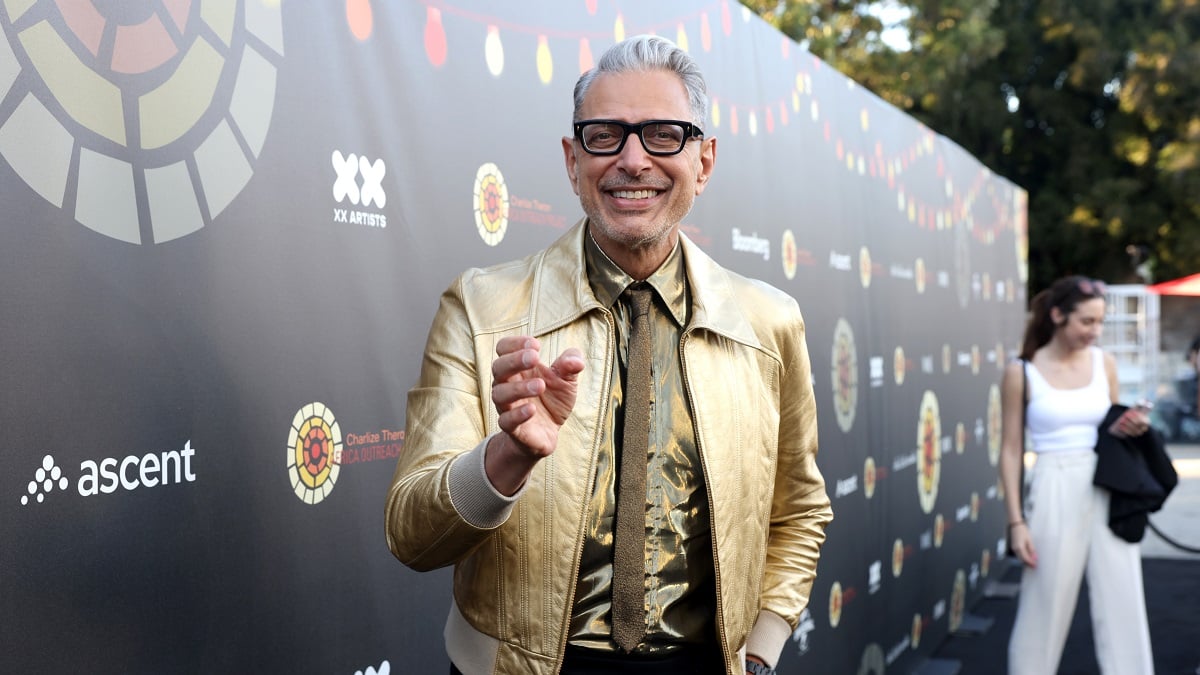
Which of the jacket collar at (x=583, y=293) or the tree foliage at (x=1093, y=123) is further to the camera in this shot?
the tree foliage at (x=1093, y=123)

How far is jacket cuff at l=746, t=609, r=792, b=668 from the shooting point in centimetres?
225

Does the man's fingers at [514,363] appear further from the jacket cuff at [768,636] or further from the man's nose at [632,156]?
the jacket cuff at [768,636]

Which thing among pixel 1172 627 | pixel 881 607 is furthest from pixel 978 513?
pixel 881 607

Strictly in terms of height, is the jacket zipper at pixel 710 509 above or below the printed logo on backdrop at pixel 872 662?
above

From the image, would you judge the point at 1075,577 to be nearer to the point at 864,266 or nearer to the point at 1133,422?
the point at 1133,422

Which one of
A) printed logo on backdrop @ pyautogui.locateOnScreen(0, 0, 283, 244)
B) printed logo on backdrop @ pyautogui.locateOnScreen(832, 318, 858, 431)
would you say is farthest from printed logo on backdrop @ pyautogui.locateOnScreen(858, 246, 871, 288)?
printed logo on backdrop @ pyautogui.locateOnScreen(0, 0, 283, 244)

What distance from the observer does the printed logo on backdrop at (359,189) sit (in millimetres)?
2648

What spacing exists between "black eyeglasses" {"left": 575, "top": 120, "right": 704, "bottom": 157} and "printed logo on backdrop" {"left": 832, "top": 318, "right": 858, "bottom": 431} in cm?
354

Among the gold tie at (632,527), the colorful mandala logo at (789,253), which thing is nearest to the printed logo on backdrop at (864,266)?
the colorful mandala logo at (789,253)

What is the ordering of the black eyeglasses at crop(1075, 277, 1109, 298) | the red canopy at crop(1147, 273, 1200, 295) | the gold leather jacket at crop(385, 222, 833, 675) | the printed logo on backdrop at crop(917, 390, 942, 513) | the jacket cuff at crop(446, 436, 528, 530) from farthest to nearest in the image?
the red canopy at crop(1147, 273, 1200, 295), the printed logo on backdrop at crop(917, 390, 942, 513), the black eyeglasses at crop(1075, 277, 1109, 298), the gold leather jacket at crop(385, 222, 833, 675), the jacket cuff at crop(446, 436, 528, 530)

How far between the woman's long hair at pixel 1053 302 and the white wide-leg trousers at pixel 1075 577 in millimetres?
524

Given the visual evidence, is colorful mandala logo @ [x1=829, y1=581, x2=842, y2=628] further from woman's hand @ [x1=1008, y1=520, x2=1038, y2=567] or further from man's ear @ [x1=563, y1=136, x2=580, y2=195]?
man's ear @ [x1=563, y1=136, x2=580, y2=195]

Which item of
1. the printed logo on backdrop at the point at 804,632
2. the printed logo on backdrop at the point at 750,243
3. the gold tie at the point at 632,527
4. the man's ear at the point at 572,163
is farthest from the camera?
the printed logo on backdrop at the point at 804,632

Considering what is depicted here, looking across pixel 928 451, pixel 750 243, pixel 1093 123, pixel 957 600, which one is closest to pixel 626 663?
pixel 750 243
